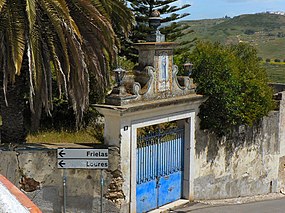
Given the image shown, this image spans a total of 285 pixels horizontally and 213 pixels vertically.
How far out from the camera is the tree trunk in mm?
9969

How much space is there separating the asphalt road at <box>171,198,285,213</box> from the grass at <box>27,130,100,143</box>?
322 cm

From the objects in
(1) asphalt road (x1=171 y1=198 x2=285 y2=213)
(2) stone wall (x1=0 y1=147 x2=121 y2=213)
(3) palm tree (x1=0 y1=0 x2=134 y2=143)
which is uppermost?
(3) palm tree (x1=0 y1=0 x2=134 y2=143)

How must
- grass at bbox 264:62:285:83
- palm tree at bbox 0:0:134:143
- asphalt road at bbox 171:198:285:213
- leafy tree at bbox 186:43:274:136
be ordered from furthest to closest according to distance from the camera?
grass at bbox 264:62:285:83 < leafy tree at bbox 186:43:274:136 < asphalt road at bbox 171:198:285:213 < palm tree at bbox 0:0:134:143

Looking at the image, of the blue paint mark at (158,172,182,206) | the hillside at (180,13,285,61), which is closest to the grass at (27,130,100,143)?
the blue paint mark at (158,172,182,206)

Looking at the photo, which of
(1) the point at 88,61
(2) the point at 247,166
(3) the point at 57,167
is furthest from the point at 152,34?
(2) the point at 247,166

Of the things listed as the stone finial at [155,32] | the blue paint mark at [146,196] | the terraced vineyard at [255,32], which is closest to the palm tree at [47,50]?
the stone finial at [155,32]

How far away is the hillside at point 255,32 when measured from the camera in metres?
93.3

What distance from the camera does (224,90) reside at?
1202 cm

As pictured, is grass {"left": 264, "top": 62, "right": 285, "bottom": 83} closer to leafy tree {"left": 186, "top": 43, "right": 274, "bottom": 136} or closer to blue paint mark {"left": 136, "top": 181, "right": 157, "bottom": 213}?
leafy tree {"left": 186, "top": 43, "right": 274, "bottom": 136}

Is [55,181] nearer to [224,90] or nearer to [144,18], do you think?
[224,90]

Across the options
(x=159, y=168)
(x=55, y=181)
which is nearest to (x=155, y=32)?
(x=159, y=168)

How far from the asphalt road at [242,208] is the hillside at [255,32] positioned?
7485cm

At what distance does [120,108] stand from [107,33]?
1.63m

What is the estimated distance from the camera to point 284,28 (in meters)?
134
